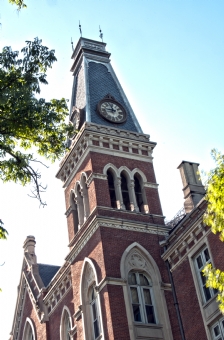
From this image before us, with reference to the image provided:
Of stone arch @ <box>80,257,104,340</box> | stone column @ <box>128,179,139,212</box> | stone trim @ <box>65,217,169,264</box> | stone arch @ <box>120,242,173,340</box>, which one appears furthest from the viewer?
stone column @ <box>128,179,139,212</box>

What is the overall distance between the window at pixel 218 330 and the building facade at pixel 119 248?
0.04 metres

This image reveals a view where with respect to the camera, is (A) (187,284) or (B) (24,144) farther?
(A) (187,284)

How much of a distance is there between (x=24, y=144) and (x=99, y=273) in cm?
954

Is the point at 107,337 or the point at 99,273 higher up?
the point at 99,273

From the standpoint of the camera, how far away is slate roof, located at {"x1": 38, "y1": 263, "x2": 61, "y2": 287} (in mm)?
35281

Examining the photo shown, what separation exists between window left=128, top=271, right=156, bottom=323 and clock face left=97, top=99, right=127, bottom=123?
841 cm

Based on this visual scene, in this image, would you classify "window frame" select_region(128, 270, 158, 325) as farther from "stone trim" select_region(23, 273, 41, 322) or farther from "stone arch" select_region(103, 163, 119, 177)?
"stone trim" select_region(23, 273, 41, 322)

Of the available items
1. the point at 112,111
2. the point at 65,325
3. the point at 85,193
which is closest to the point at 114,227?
the point at 85,193

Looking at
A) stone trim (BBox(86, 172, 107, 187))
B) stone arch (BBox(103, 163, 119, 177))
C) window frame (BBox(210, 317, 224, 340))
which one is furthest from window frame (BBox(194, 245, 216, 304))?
stone arch (BBox(103, 163, 119, 177))

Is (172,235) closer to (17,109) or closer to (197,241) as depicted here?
(197,241)

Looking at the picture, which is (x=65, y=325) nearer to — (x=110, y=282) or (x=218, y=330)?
(x=110, y=282)

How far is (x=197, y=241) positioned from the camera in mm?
24266

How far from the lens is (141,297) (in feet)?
84.0

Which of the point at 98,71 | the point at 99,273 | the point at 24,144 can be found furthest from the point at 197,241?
the point at 98,71
